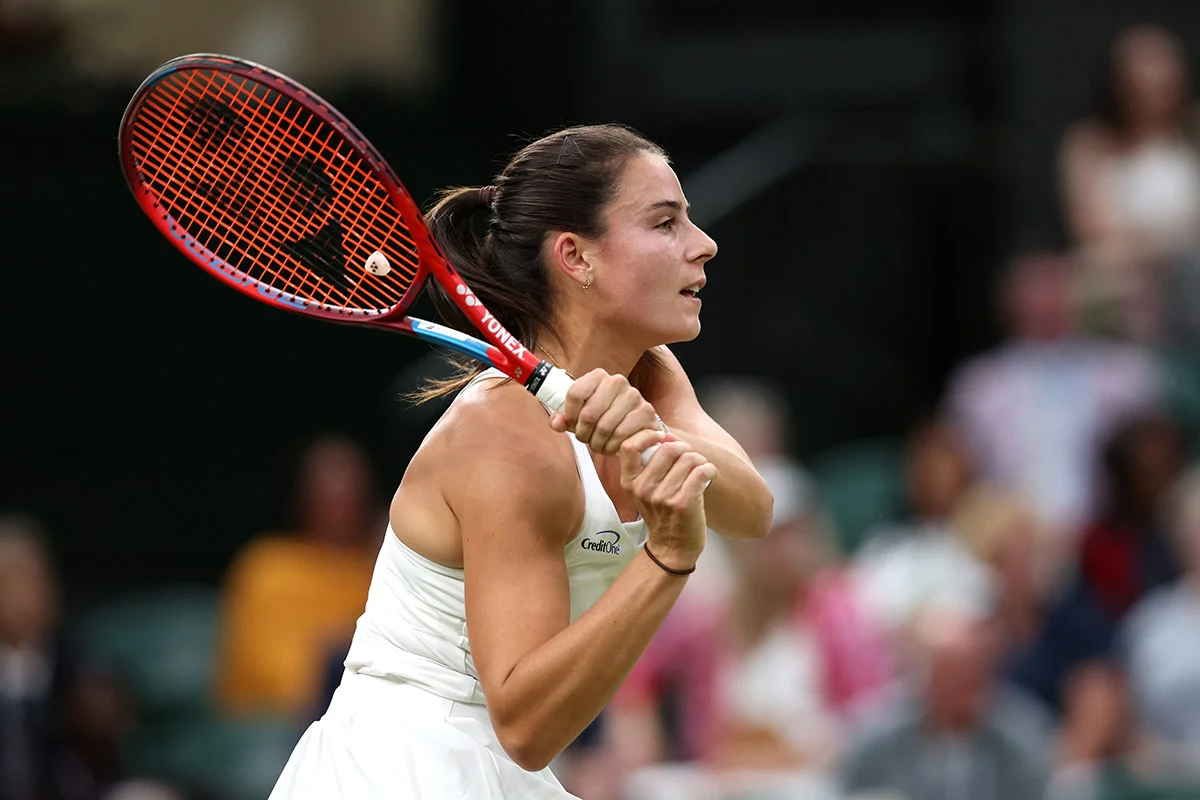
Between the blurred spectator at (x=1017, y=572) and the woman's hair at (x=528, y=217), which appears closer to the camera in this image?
the woman's hair at (x=528, y=217)

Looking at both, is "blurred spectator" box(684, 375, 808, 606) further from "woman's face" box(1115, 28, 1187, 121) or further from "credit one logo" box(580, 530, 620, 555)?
"credit one logo" box(580, 530, 620, 555)

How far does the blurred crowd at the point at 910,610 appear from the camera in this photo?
5.82 m

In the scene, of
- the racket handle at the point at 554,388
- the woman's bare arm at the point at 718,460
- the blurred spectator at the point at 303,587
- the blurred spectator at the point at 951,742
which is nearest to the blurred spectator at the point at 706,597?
the blurred spectator at the point at 951,742

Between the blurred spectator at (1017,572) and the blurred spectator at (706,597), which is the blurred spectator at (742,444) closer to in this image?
the blurred spectator at (706,597)

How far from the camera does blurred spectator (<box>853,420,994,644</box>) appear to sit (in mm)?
6453

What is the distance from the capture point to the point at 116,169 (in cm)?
804

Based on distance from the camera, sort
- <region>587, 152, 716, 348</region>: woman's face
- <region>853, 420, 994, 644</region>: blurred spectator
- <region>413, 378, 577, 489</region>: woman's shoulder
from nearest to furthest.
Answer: <region>413, 378, 577, 489</region>: woman's shoulder, <region>587, 152, 716, 348</region>: woman's face, <region>853, 420, 994, 644</region>: blurred spectator

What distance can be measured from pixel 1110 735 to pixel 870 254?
3024mm

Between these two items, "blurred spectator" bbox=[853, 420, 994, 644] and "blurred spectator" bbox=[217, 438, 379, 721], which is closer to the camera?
"blurred spectator" bbox=[853, 420, 994, 644]

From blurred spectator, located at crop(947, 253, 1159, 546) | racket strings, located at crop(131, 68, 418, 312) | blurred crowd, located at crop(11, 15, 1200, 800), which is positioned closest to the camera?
racket strings, located at crop(131, 68, 418, 312)

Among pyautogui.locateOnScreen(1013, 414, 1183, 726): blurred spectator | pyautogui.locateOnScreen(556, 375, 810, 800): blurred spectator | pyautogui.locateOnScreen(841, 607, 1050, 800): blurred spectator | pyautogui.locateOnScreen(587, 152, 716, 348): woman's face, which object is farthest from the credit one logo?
pyautogui.locateOnScreen(1013, 414, 1183, 726): blurred spectator

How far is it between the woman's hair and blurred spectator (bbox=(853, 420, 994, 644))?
336cm

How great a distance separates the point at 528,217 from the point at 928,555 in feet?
12.6

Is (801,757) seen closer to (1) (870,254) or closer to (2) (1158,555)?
(2) (1158,555)
